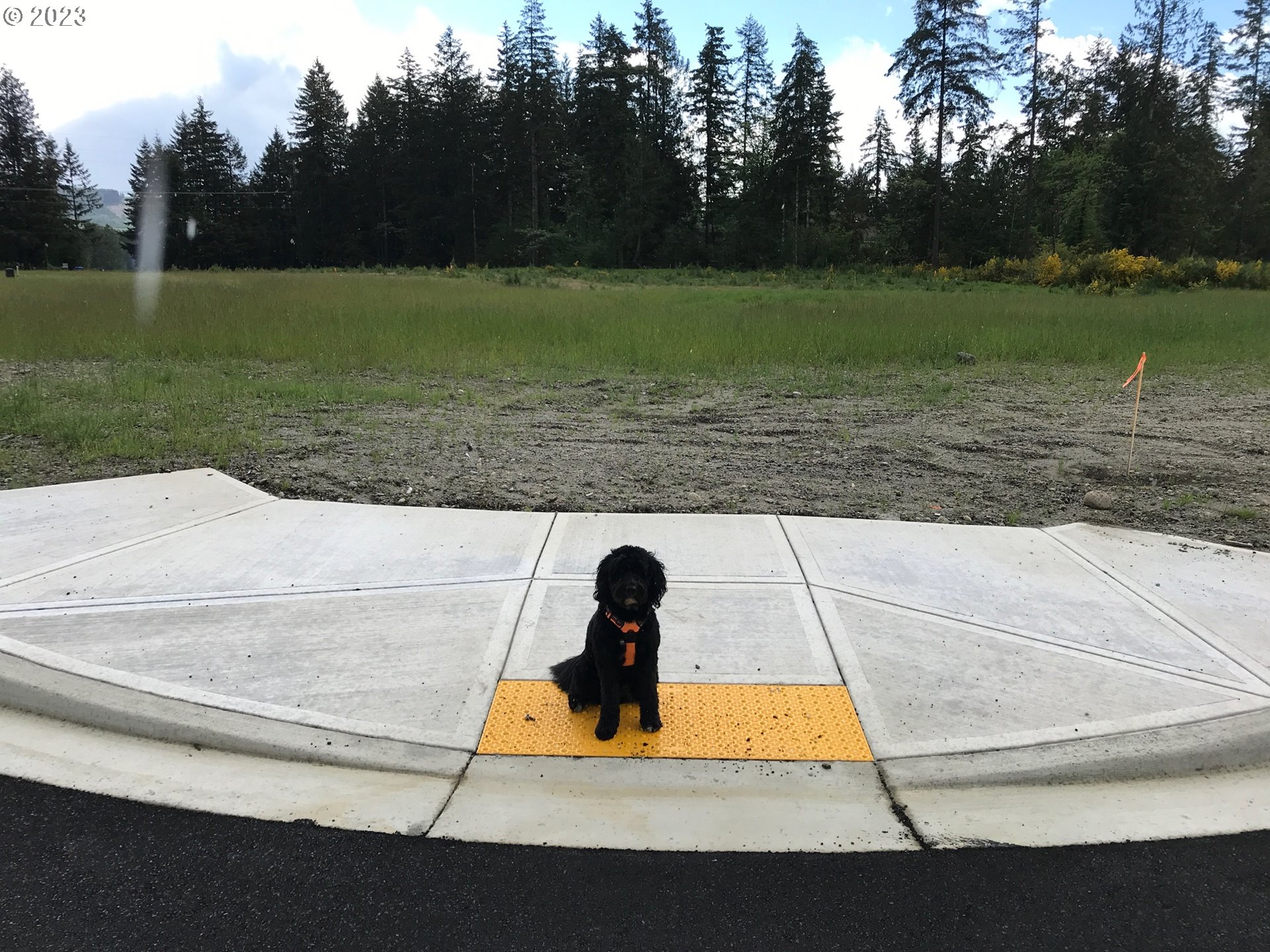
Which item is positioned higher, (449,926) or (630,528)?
(630,528)

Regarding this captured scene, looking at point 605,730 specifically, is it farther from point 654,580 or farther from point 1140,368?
point 1140,368

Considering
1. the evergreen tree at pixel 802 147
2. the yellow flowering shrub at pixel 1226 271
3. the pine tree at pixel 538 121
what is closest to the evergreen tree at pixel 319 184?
the pine tree at pixel 538 121

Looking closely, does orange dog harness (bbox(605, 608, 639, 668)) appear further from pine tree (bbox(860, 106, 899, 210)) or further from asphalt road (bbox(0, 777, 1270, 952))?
pine tree (bbox(860, 106, 899, 210))

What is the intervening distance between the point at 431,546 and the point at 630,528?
4.18 feet

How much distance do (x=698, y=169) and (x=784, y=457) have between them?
57.8 meters

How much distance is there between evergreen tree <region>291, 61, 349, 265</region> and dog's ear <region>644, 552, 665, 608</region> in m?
74.1

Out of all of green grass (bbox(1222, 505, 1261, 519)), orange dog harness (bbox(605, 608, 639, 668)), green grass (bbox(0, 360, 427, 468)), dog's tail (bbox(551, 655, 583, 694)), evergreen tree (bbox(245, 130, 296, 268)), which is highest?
evergreen tree (bbox(245, 130, 296, 268))

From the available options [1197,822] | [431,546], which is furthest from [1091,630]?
[431,546]

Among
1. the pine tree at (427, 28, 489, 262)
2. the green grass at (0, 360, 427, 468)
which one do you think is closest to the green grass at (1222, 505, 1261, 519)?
the green grass at (0, 360, 427, 468)

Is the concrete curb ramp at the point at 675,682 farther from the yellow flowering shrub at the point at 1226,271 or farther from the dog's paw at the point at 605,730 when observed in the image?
the yellow flowering shrub at the point at 1226,271

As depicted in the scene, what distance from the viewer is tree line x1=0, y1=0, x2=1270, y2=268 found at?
49.5 m

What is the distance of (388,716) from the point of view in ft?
11.0

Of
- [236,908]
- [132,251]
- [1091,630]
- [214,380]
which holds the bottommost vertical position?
[236,908]

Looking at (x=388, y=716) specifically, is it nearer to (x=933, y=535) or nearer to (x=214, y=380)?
(x=933, y=535)
